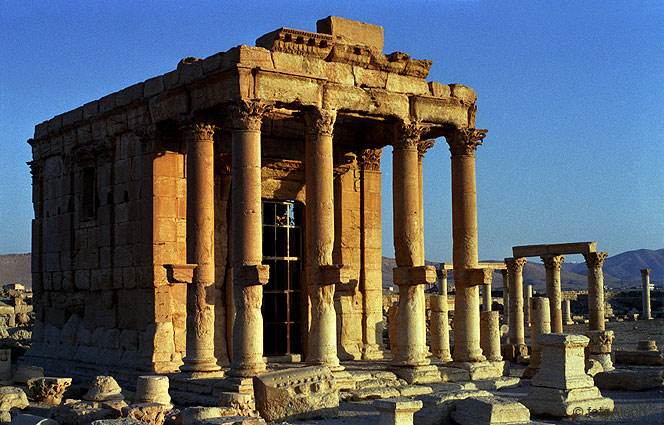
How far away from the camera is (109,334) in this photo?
19.1m

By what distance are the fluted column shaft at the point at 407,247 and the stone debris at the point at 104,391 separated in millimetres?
5501

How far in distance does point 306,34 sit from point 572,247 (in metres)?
16.0

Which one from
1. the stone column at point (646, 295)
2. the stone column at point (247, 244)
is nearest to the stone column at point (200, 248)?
the stone column at point (247, 244)

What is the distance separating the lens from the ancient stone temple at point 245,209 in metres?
16.4

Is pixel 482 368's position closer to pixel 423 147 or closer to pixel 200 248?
pixel 423 147

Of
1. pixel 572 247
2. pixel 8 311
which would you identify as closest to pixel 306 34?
pixel 572 247

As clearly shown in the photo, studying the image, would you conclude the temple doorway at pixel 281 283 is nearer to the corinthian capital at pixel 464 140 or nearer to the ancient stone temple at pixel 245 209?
the ancient stone temple at pixel 245 209

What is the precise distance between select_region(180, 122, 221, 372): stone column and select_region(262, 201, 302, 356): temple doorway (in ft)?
11.2

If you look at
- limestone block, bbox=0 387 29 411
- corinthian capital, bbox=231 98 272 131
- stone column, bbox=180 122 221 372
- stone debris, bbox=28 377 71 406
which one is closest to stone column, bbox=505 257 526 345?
stone column, bbox=180 122 221 372

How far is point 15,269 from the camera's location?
13288 cm

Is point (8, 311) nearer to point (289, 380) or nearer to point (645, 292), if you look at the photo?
point (289, 380)

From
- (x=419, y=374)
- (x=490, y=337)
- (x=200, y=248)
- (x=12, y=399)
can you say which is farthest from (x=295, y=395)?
(x=490, y=337)

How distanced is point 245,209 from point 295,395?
12.0ft

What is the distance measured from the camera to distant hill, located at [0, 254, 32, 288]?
414 ft
